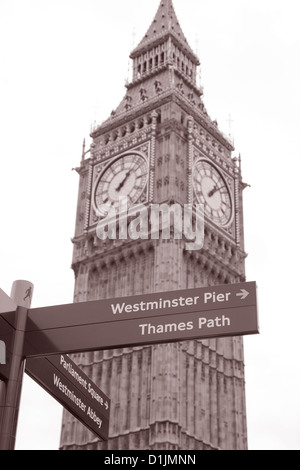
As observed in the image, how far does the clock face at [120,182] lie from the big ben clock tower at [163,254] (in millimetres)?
84

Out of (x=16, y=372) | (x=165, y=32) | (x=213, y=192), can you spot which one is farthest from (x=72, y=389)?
(x=165, y=32)

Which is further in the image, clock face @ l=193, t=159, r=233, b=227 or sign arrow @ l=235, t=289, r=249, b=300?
clock face @ l=193, t=159, r=233, b=227

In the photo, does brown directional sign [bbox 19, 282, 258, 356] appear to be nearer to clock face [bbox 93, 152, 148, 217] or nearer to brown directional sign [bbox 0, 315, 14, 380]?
brown directional sign [bbox 0, 315, 14, 380]

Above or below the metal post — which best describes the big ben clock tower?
above

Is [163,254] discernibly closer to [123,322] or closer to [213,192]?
[213,192]

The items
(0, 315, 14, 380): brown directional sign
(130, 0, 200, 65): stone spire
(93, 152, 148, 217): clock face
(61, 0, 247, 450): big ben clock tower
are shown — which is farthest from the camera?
(130, 0, 200, 65): stone spire

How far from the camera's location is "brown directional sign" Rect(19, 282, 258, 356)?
31.0ft

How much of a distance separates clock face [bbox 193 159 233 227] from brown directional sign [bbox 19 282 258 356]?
47067 millimetres

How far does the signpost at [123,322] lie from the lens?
9414mm

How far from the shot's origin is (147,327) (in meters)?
9.69

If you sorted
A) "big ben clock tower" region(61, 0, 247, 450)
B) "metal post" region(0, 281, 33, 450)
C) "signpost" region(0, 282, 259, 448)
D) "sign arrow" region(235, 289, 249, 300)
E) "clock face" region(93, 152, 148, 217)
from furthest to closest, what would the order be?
"clock face" region(93, 152, 148, 217) → "big ben clock tower" region(61, 0, 247, 450) → "sign arrow" region(235, 289, 249, 300) → "signpost" region(0, 282, 259, 448) → "metal post" region(0, 281, 33, 450)

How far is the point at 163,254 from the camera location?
5300 centimetres

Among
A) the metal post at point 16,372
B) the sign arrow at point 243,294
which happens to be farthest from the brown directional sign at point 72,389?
the sign arrow at point 243,294

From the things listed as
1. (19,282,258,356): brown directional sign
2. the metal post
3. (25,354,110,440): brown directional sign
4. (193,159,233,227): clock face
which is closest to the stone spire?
(193,159,233,227): clock face
